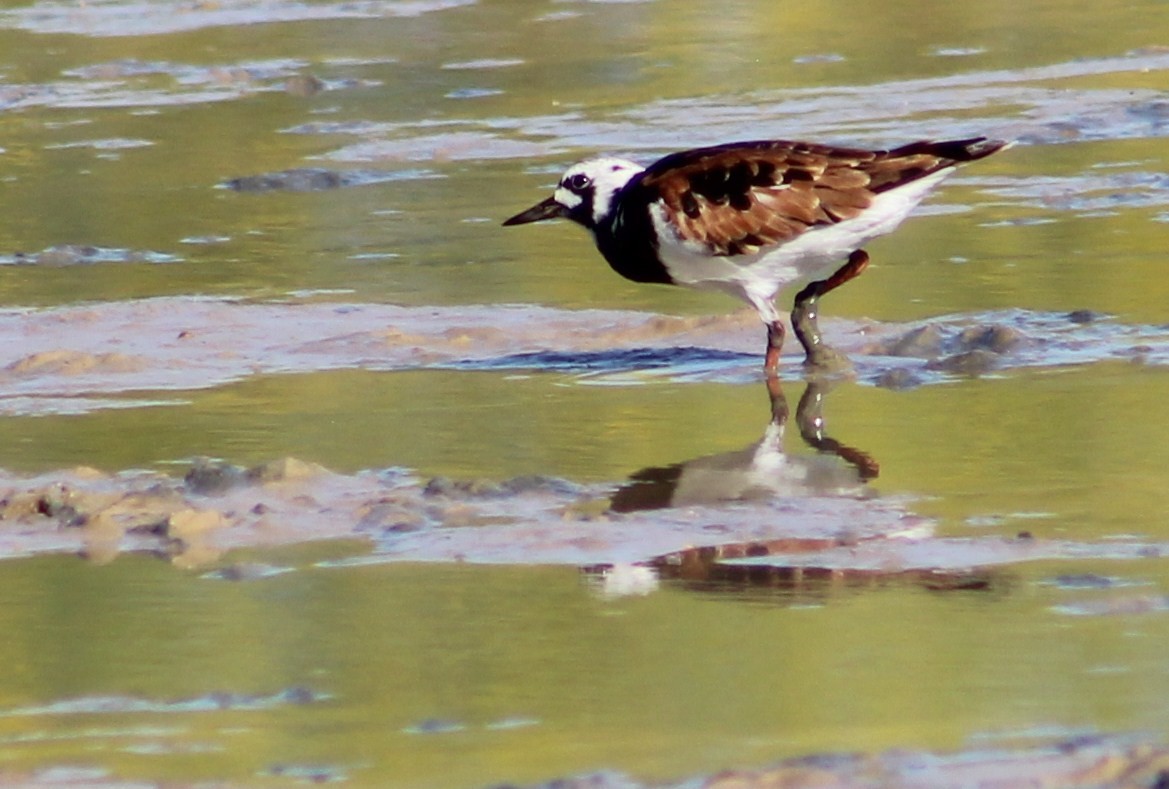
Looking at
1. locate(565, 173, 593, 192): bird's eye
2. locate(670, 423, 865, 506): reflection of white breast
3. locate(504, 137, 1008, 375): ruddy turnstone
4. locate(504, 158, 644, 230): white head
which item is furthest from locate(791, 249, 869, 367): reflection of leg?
locate(670, 423, 865, 506): reflection of white breast

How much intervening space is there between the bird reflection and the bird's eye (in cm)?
177

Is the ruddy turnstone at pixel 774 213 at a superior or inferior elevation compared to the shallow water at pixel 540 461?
superior

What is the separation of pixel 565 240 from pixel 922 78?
4643 mm

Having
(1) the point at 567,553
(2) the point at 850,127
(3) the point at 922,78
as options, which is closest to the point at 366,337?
(1) the point at 567,553

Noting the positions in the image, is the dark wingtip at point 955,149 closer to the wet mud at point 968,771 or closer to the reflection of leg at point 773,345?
the reflection of leg at point 773,345

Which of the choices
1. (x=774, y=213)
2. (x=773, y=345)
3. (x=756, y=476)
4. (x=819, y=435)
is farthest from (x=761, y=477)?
(x=774, y=213)

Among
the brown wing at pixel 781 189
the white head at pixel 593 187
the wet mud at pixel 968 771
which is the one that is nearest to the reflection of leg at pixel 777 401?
the brown wing at pixel 781 189

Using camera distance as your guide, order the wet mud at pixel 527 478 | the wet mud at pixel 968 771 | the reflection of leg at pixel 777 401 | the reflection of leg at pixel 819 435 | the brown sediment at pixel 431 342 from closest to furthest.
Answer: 1. the wet mud at pixel 968 771
2. the wet mud at pixel 527 478
3. the reflection of leg at pixel 819 435
4. the reflection of leg at pixel 777 401
5. the brown sediment at pixel 431 342

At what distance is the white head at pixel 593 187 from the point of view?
783cm

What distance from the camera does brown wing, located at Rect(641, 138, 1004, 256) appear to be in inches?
284

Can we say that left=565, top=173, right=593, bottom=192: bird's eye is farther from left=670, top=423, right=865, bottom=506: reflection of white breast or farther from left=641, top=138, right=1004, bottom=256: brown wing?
left=670, top=423, right=865, bottom=506: reflection of white breast

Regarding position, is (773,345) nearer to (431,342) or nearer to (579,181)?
(579,181)

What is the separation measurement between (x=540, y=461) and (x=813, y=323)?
1.65m

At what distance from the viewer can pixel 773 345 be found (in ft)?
23.5
